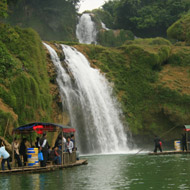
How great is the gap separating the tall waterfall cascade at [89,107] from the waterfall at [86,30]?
2561 centimetres

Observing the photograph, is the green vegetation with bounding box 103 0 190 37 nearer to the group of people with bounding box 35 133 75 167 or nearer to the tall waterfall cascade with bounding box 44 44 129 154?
the tall waterfall cascade with bounding box 44 44 129 154

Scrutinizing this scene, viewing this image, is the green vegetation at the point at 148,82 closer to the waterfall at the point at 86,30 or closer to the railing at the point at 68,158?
the railing at the point at 68,158

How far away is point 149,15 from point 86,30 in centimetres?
1406

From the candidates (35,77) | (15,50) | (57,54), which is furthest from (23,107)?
(57,54)

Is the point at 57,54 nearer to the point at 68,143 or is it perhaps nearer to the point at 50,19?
the point at 68,143

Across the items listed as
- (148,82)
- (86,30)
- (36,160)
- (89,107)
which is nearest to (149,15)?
(86,30)

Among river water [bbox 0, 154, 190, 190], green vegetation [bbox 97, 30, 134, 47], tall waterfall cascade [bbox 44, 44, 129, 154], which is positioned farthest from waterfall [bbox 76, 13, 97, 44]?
river water [bbox 0, 154, 190, 190]

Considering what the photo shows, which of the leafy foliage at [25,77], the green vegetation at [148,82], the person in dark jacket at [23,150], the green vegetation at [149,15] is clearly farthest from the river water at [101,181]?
the green vegetation at [149,15]

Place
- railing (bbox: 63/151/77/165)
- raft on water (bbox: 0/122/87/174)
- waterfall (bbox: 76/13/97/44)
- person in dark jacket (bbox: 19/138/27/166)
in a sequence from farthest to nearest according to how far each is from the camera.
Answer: waterfall (bbox: 76/13/97/44) → railing (bbox: 63/151/77/165) → person in dark jacket (bbox: 19/138/27/166) → raft on water (bbox: 0/122/87/174)

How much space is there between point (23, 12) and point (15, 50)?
102 ft

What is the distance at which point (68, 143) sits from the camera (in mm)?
21156

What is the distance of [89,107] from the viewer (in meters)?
35.7

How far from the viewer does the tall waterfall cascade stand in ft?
112

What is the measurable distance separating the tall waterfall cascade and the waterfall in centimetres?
2561
